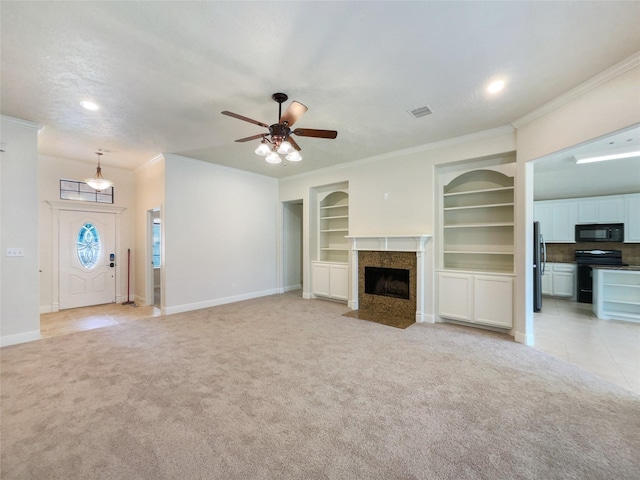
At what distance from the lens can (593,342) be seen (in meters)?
3.62

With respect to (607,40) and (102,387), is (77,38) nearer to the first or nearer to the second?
(102,387)

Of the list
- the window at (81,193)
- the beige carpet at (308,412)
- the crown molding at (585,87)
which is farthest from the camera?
the window at (81,193)

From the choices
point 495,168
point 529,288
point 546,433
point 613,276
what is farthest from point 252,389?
point 613,276

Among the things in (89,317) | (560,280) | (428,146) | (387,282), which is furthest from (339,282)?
(560,280)

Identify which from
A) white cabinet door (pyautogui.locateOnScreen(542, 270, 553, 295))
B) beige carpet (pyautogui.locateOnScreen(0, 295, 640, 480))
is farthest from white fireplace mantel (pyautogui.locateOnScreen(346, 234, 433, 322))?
white cabinet door (pyautogui.locateOnScreen(542, 270, 553, 295))

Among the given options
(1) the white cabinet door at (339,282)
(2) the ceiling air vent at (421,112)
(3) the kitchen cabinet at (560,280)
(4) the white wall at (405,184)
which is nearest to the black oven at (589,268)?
(3) the kitchen cabinet at (560,280)

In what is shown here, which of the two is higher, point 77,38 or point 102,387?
point 77,38

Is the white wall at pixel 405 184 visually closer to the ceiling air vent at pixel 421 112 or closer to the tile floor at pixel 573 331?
the ceiling air vent at pixel 421 112

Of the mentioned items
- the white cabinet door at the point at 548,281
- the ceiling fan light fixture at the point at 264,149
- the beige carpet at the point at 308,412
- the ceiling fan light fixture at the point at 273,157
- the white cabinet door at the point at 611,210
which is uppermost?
the ceiling fan light fixture at the point at 264,149

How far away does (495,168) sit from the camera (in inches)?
163

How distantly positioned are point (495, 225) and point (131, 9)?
191 inches

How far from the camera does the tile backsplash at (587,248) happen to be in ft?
19.6

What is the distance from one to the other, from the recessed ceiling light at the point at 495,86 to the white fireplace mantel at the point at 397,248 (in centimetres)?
223

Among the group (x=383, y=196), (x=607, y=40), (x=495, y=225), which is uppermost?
(x=607, y=40)
